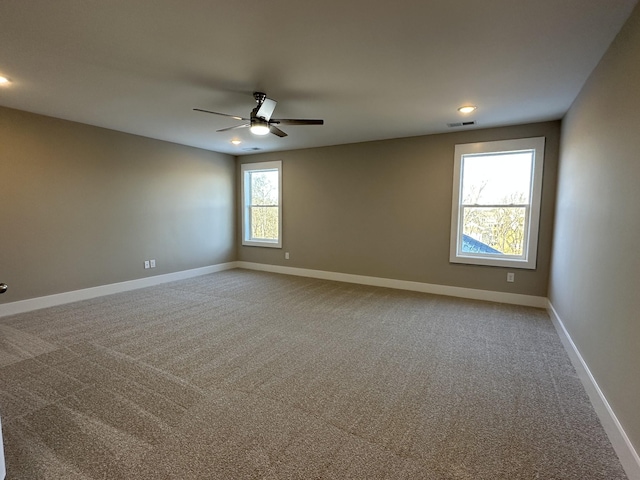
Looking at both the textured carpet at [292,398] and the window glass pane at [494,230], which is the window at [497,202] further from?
the textured carpet at [292,398]

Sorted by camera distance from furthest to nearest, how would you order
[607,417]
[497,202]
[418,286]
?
[418,286], [497,202], [607,417]

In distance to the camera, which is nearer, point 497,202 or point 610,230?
point 610,230

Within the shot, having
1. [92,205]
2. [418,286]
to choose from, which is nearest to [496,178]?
[418,286]

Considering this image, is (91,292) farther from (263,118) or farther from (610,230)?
(610,230)

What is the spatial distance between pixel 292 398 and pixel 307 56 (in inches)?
100

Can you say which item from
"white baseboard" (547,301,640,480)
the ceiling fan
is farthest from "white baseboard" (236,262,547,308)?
the ceiling fan

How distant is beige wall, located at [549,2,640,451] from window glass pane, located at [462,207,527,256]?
1241 millimetres

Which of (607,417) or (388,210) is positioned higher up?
(388,210)

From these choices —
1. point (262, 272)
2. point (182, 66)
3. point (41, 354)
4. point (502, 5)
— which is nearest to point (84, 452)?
point (41, 354)

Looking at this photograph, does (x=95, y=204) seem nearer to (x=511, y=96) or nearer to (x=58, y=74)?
(x=58, y=74)

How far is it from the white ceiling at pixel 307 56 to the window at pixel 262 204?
2628 millimetres

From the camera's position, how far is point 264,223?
6.62 m

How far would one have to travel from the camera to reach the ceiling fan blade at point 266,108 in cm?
306

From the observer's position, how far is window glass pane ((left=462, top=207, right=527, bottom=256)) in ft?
14.1
